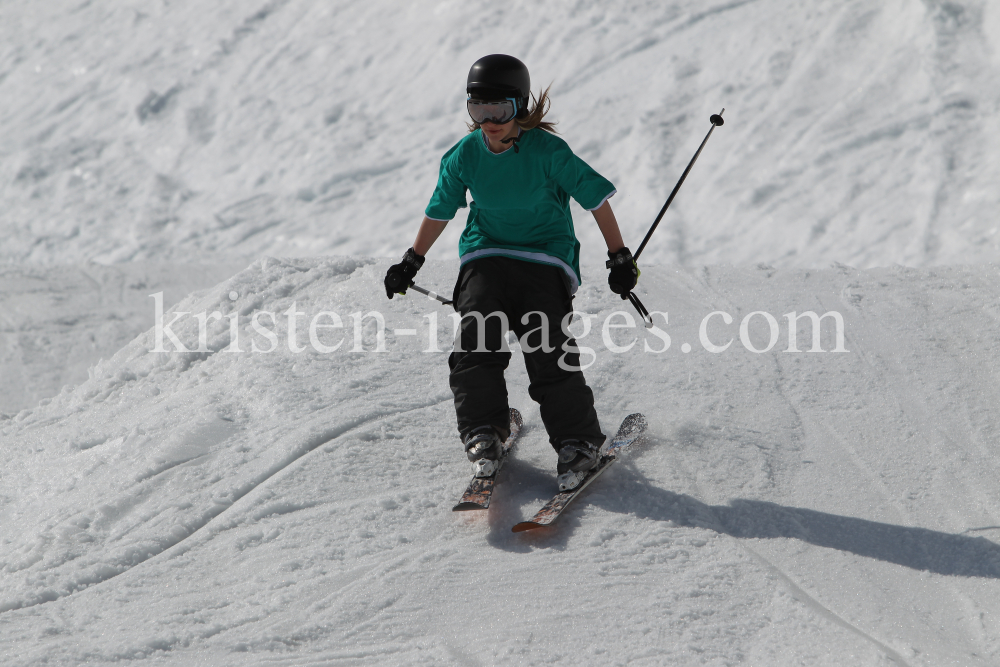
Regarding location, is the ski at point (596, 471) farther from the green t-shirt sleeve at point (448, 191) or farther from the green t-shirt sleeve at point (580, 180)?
the green t-shirt sleeve at point (448, 191)

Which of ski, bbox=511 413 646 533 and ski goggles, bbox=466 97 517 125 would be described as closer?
ski, bbox=511 413 646 533

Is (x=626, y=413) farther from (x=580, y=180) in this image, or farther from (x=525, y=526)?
(x=580, y=180)

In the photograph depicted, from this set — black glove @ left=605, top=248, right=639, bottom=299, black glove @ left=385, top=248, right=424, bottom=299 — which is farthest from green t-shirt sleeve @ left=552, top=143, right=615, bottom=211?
black glove @ left=385, top=248, right=424, bottom=299

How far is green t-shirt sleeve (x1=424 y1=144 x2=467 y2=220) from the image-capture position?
321cm

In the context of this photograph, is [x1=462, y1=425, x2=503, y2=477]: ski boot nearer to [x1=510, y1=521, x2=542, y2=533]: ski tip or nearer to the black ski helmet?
[x1=510, y1=521, x2=542, y2=533]: ski tip

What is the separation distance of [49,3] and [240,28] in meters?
5.33

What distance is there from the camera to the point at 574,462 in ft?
9.93

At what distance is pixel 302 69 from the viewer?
11625mm

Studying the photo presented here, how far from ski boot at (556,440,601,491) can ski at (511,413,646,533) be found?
0.02 metres

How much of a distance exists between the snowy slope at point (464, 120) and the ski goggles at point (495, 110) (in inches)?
168

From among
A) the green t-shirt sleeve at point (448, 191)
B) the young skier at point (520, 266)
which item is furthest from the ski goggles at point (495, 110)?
the green t-shirt sleeve at point (448, 191)

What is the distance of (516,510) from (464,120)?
22.9 feet

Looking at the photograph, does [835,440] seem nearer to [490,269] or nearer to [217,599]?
[490,269]

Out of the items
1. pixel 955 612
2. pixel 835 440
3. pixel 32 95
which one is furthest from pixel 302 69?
pixel 955 612
